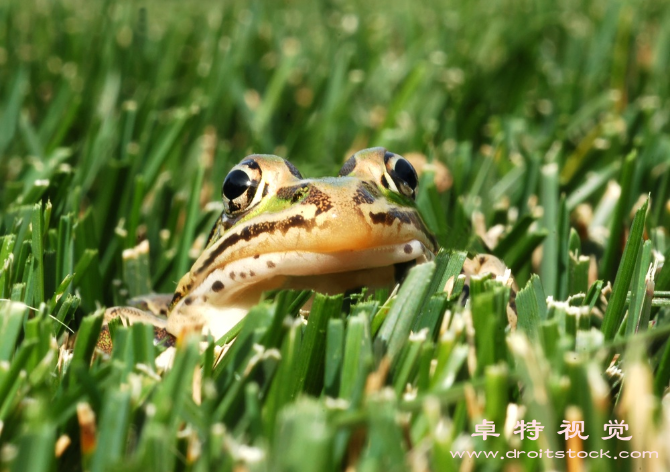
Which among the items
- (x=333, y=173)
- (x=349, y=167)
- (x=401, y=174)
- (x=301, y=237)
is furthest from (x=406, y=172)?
(x=333, y=173)

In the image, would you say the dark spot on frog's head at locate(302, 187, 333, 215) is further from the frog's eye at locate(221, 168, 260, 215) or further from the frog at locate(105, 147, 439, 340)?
the frog's eye at locate(221, 168, 260, 215)

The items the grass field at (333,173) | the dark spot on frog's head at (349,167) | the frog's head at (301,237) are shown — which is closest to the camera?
the grass field at (333,173)

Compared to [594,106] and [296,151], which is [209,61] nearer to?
[296,151]

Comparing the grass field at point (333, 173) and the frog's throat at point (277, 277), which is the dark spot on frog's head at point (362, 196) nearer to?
the frog's throat at point (277, 277)

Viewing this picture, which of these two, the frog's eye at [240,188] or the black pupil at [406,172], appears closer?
the frog's eye at [240,188]

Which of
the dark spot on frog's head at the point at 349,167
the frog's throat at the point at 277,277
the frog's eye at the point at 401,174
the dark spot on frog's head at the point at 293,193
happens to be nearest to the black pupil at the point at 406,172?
the frog's eye at the point at 401,174

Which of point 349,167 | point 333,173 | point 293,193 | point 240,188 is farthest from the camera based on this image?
point 333,173

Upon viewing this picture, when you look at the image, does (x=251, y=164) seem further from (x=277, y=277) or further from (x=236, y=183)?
(x=277, y=277)

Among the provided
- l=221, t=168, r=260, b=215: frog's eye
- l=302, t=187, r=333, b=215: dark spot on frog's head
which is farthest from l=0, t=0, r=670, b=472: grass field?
l=221, t=168, r=260, b=215: frog's eye
